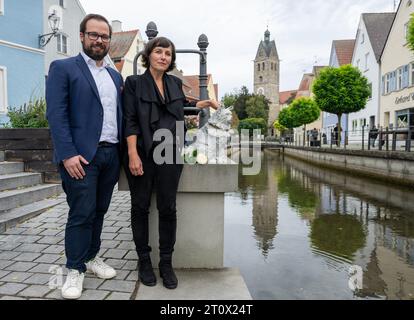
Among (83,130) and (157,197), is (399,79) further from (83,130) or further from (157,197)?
(83,130)

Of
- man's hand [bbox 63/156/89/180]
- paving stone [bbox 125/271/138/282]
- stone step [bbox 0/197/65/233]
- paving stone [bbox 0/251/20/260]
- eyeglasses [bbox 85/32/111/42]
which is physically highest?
eyeglasses [bbox 85/32/111/42]

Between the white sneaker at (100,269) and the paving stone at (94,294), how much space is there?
0.86 feet

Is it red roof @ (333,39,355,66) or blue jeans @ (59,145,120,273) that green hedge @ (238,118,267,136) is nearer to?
red roof @ (333,39,355,66)

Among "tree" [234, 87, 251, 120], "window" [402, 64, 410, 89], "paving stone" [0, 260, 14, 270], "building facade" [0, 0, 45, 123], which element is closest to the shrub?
"paving stone" [0, 260, 14, 270]

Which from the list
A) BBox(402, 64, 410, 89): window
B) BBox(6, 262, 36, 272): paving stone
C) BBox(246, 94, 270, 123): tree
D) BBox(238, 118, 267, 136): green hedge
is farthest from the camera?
BBox(246, 94, 270, 123): tree

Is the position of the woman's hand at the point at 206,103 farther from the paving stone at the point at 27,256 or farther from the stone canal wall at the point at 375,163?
the stone canal wall at the point at 375,163

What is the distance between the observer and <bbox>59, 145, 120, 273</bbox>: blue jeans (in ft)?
8.71

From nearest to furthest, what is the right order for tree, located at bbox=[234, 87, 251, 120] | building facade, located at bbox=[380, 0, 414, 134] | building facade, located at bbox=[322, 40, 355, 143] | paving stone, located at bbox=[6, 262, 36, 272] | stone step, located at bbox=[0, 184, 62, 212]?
paving stone, located at bbox=[6, 262, 36, 272] → stone step, located at bbox=[0, 184, 62, 212] → building facade, located at bbox=[380, 0, 414, 134] → building facade, located at bbox=[322, 40, 355, 143] → tree, located at bbox=[234, 87, 251, 120]

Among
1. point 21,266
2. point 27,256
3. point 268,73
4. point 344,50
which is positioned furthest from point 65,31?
point 268,73

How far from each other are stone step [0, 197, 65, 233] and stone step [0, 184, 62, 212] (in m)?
0.07

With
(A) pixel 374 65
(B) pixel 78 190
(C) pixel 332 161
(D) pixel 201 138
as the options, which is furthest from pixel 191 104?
(A) pixel 374 65

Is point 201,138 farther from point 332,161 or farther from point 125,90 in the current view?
point 332,161

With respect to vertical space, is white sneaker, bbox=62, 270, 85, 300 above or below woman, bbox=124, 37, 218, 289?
below

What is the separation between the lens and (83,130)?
2.65m
